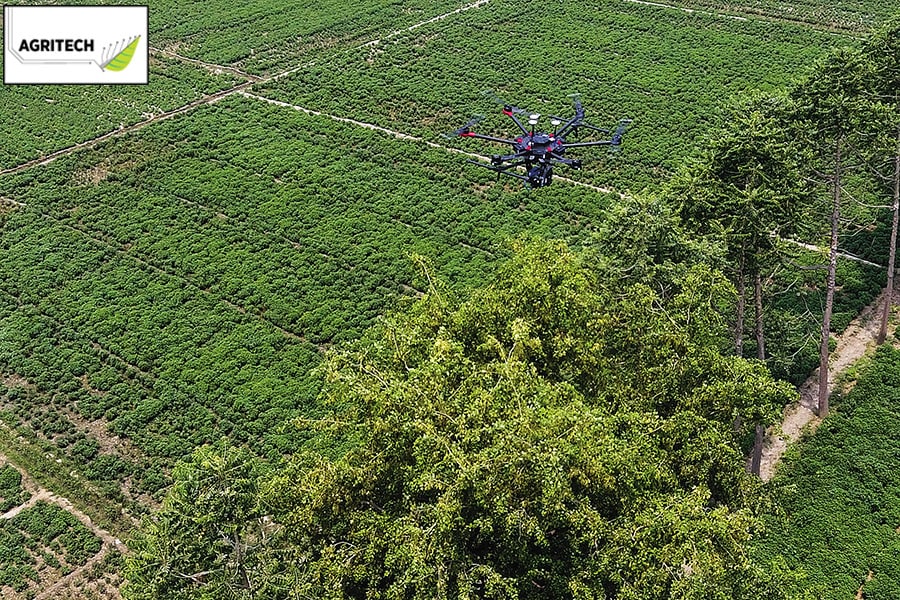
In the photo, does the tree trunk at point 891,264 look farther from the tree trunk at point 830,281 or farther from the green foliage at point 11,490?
the green foliage at point 11,490

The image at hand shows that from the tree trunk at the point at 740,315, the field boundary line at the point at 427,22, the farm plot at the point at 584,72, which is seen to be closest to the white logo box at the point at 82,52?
the farm plot at the point at 584,72

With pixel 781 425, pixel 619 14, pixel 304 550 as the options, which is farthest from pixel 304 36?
pixel 304 550

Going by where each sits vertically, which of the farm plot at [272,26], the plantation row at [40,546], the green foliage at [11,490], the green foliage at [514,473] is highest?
the farm plot at [272,26]

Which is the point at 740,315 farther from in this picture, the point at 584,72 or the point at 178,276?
the point at 584,72

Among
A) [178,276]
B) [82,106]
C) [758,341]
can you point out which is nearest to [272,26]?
[82,106]

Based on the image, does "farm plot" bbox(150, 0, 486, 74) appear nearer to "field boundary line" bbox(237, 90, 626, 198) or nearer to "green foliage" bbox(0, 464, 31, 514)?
"field boundary line" bbox(237, 90, 626, 198)

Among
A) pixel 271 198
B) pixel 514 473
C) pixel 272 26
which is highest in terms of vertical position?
pixel 272 26
